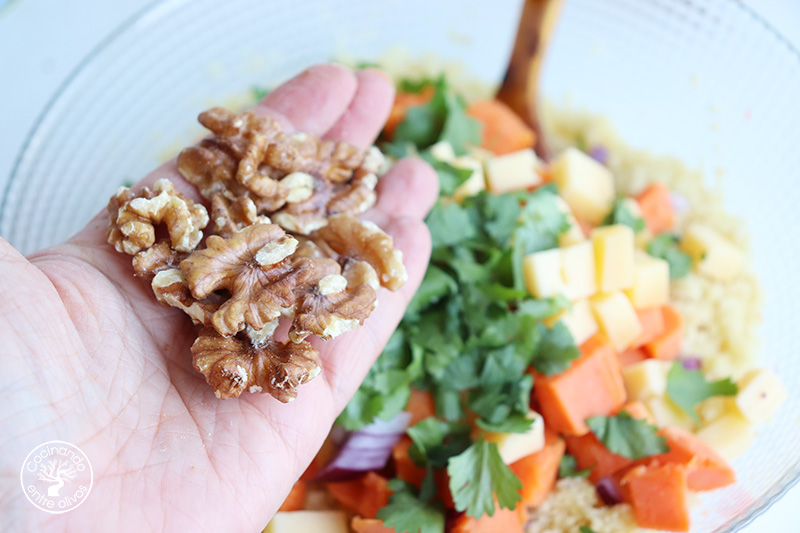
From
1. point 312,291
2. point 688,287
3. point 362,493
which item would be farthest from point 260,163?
point 688,287

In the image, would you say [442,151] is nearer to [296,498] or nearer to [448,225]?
[448,225]

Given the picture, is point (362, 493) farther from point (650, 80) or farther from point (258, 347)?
point (650, 80)

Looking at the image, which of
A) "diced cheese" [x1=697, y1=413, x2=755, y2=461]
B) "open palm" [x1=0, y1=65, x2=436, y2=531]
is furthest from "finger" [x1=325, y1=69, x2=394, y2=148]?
"diced cheese" [x1=697, y1=413, x2=755, y2=461]

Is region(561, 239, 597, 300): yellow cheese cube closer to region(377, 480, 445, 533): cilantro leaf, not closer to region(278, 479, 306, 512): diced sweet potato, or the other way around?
region(377, 480, 445, 533): cilantro leaf

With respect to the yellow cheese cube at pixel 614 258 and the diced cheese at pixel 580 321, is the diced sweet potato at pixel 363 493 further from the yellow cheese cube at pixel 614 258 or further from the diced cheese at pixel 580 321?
the yellow cheese cube at pixel 614 258

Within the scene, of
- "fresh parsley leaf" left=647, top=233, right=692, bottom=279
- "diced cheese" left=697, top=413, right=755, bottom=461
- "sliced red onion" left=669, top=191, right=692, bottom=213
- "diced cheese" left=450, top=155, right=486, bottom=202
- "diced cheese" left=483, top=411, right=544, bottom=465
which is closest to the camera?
"diced cheese" left=483, top=411, right=544, bottom=465

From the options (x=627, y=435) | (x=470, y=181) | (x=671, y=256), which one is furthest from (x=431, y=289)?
(x=671, y=256)

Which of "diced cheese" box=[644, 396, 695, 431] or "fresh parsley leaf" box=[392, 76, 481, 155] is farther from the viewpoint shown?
"fresh parsley leaf" box=[392, 76, 481, 155]
